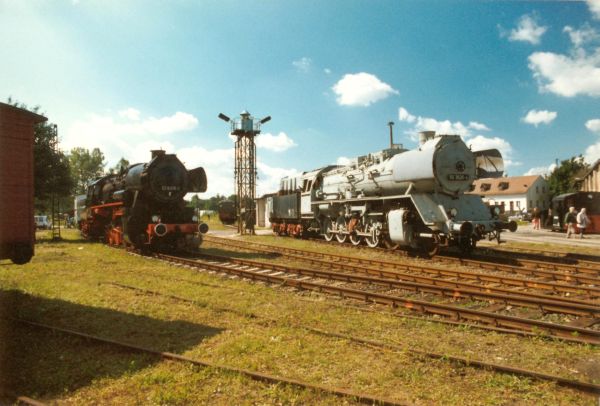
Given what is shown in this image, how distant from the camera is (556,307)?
6777 millimetres

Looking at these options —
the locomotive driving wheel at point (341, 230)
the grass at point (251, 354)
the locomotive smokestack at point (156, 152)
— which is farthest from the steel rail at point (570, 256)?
the locomotive smokestack at point (156, 152)

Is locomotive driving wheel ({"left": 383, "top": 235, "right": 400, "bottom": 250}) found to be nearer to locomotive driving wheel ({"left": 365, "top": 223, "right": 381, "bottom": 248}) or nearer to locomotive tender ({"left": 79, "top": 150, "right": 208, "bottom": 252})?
locomotive driving wheel ({"left": 365, "top": 223, "right": 381, "bottom": 248})

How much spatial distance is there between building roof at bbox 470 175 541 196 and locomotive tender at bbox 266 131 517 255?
4734cm

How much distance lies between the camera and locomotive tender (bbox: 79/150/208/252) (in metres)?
15.0

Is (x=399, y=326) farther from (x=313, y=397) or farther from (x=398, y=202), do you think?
(x=398, y=202)

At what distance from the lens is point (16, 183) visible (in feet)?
27.5

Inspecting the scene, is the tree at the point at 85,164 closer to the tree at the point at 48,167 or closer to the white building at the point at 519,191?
the tree at the point at 48,167

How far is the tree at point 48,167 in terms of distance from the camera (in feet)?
78.9

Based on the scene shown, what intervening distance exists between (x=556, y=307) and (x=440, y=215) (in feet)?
20.7

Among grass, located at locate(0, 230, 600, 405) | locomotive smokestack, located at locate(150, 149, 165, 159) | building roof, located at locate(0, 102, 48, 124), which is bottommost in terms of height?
grass, located at locate(0, 230, 600, 405)

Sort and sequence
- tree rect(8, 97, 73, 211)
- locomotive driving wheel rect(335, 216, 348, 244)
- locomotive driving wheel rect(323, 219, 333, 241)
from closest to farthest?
locomotive driving wheel rect(335, 216, 348, 244) → locomotive driving wheel rect(323, 219, 333, 241) → tree rect(8, 97, 73, 211)

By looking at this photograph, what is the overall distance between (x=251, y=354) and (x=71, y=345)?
2788 millimetres

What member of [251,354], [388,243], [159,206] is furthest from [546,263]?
[159,206]

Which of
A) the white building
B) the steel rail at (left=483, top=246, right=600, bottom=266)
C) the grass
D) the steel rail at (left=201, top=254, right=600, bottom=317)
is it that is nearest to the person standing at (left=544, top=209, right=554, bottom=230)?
the steel rail at (left=483, top=246, right=600, bottom=266)
